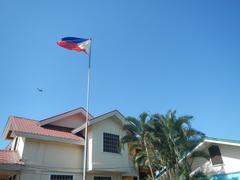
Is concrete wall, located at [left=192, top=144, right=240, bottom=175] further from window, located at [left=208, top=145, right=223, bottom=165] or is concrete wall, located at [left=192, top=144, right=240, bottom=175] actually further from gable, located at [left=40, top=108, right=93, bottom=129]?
gable, located at [left=40, top=108, right=93, bottom=129]

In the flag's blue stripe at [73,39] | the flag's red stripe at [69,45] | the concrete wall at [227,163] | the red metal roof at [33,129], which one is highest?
the flag's blue stripe at [73,39]

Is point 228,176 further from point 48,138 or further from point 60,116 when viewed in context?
point 60,116

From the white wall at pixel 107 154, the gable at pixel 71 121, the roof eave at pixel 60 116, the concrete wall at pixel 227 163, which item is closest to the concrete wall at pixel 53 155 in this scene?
the white wall at pixel 107 154

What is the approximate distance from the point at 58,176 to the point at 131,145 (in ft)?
21.0

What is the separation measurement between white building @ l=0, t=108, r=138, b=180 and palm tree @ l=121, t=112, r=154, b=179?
92cm

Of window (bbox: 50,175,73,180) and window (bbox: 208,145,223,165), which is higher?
window (bbox: 208,145,223,165)

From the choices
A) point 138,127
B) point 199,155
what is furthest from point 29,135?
point 199,155

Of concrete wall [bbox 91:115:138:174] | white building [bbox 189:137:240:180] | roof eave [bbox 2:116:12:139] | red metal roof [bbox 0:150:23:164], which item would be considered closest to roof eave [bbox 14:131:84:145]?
concrete wall [bbox 91:115:138:174]

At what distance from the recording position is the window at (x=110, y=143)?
1701cm

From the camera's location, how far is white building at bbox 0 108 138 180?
13930 millimetres

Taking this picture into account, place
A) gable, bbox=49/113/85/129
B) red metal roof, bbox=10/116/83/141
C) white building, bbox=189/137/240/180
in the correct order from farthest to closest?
gable, bbox=49/113/85/129 < white building, bbox=189/137/240/180 < red metal roof, bbox=10/116/83/141

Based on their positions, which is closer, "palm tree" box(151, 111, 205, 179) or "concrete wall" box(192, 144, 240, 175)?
"concrete wall" box(192, 144, 240, 175)

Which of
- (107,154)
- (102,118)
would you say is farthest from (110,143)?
(102,118)

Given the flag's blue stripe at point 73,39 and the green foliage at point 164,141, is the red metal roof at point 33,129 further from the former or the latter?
the flag's blue stripe at point 73,39
